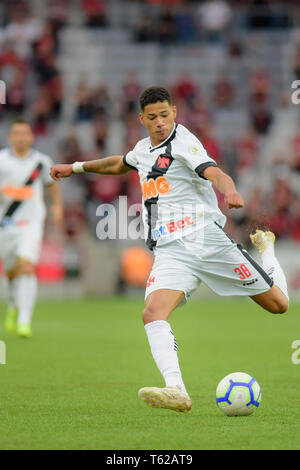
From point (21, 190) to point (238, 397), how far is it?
656cm

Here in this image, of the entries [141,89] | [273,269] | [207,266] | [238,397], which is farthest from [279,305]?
[141,89]

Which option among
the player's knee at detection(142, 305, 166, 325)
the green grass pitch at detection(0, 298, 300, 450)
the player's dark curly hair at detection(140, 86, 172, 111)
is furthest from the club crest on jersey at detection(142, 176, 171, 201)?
the green grass pitch at detection(0, 298, 300, 450)

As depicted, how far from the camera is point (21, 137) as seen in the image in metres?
11.7

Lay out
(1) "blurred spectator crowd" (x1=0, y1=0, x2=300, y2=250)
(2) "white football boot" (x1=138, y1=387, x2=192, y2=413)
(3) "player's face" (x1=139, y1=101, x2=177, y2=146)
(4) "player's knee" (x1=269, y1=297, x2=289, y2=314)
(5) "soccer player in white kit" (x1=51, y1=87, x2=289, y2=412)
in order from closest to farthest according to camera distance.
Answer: (2) "white football boot" (x1=138, y1=387, x2=192, y2=413) < (5) "soccer player in white kit" (x1=51, y1=87, x2=289, y2=412) < (3) "player's face" (x1=139, y1=101, x2=177, y2=146) < (4) "player's knee" (x1=269, y1=297, x2=289, y2=314) < (1) "blurred spectator crowd" (x1=0, y1=0, x2=300, y2=250)

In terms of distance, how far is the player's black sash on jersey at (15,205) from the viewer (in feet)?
38.5

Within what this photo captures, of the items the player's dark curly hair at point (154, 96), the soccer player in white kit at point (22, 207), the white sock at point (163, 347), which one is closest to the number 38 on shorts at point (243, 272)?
the white sock at point (163, 347)

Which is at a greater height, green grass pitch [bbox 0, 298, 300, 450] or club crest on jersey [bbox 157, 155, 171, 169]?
club crest on jersey [bbox 157, 155, 171, 169]

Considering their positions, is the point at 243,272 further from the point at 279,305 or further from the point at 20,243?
the point at 20,243

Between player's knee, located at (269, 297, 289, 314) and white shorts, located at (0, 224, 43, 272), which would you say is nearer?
player's knee, located at (269, 297, 289, 314)

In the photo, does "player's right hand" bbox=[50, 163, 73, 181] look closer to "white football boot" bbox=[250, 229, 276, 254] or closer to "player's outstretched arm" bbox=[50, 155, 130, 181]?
"player's outstretched arm" bbox=[50, 155, 130, 181]

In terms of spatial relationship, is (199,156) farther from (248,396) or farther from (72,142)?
(72,142)

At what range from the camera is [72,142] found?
20.6 meters

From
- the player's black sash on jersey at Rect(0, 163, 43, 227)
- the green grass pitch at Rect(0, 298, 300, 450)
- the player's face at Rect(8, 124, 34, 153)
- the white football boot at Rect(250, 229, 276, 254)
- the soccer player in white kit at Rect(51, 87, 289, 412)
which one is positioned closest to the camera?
the green grass pitch at Rect(0, 298, 300, 450)

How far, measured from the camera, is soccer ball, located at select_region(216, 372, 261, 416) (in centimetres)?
597
